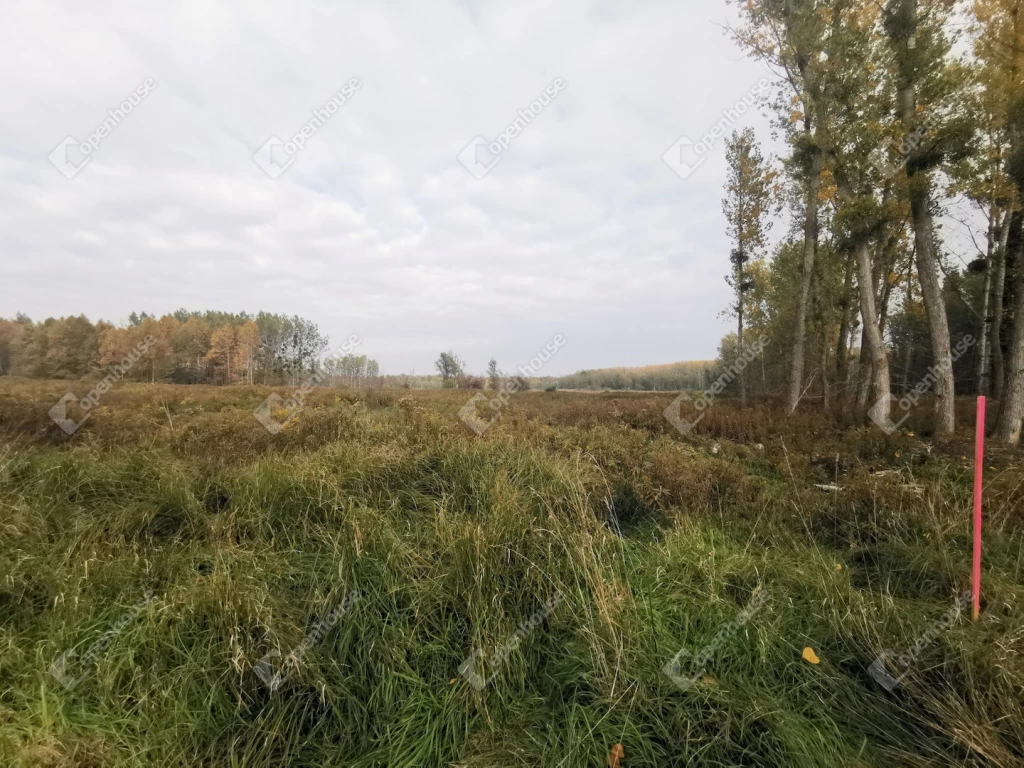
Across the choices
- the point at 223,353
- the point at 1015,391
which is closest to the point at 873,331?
the point at 1015,391

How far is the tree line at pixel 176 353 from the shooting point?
29.4 m

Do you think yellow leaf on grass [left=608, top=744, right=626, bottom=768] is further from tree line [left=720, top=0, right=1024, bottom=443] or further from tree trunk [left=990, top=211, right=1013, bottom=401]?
tree trunk [left=990, top=211, right=1013, bottom=401]

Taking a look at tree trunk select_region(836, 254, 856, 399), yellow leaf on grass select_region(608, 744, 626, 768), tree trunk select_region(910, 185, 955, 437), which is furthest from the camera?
tree trunk select_region(836, 254, 856, 399)

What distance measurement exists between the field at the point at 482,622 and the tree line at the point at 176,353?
73.8ft

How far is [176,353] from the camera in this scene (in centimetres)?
3878

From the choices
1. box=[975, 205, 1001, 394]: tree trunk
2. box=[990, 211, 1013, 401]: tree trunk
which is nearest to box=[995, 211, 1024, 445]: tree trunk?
box=[990, 211, 1013, 401]: tree trunk

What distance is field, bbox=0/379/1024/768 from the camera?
203cm

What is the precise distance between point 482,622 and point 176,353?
47316 mm

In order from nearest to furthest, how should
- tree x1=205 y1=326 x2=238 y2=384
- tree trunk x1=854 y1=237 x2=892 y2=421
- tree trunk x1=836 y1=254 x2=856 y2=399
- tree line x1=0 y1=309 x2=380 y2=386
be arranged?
tree trunk x1=854 y1=237 x2=892 y2=421, tree trunk x1=836 y1=254 x2=856 y2=399, tree line x1=0 y1=309 x2=380 y2=386, tree x1=205 y1=326 x2=238 y2=384

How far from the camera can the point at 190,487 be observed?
13.5 ft

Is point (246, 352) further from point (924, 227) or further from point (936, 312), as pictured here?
point (936, 312)

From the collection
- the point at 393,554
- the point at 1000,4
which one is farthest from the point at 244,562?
the point at 1000,4

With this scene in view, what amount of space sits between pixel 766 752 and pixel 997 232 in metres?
16.3

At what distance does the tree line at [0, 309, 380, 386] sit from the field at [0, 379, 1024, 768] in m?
22.5
